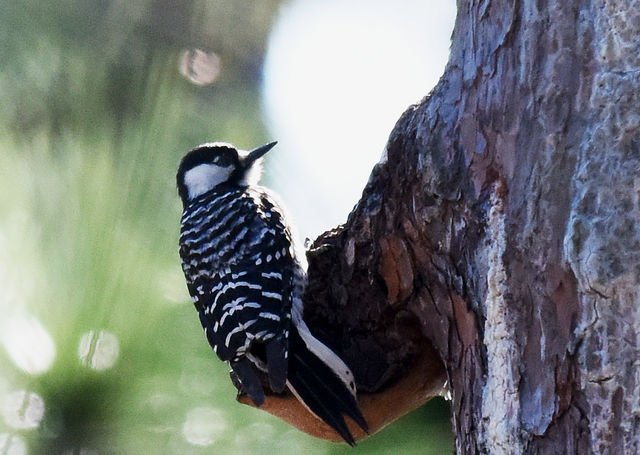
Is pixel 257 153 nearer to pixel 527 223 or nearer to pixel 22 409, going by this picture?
pixel 22 409

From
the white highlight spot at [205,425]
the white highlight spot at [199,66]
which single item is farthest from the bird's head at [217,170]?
the white highlight spot at [205,425]

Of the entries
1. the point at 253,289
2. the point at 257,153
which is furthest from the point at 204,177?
the point at 253,289

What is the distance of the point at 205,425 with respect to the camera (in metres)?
2.50

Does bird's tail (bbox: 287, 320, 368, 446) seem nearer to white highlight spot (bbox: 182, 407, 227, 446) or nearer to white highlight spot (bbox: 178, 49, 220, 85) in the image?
white highlight spot (bbox: 182, 407, 227, 446)

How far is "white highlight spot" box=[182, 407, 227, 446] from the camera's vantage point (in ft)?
8.00

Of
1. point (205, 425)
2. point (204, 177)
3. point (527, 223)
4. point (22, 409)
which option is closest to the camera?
point (527, 223)

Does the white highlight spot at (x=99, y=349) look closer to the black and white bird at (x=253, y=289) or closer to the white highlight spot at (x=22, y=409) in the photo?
the white highlight spot at (x=22, y=409)

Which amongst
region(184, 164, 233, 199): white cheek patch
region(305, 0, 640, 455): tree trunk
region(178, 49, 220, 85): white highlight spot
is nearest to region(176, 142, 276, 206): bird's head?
region(184, 164, 233, 199): white cheek patch

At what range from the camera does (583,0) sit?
1.61 metres

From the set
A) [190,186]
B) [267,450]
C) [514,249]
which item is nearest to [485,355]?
[514,249]

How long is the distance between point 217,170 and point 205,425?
3.66 ft

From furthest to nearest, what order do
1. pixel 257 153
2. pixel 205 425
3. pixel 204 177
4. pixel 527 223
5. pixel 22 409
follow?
1. pixel 204 177
2. pixel 257 153
3. pixel 205 425
4. pixel 22 409
5. pixel 527 223

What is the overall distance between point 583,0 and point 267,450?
→ 1.69m

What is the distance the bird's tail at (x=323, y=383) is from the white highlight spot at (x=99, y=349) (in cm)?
47
